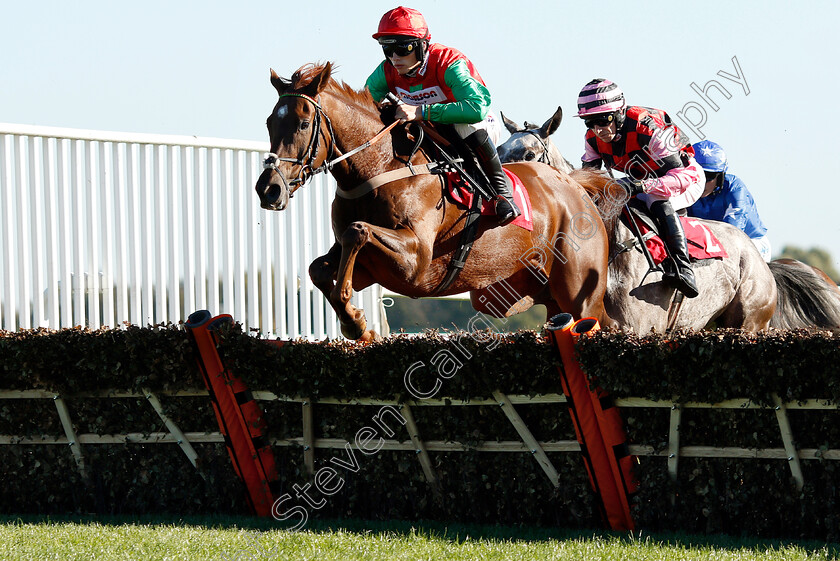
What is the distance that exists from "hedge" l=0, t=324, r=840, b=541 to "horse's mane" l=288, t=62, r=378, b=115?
1.37 m

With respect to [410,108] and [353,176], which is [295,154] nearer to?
[353,176]

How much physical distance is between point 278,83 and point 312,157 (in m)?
0.47

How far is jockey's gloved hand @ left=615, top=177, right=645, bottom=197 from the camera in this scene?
20.5ft

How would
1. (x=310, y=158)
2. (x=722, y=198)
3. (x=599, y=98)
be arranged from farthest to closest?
(x=722, y=198)
(x=599, y=98)
(x=310, y=158)

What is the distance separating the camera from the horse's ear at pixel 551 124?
25.5 ft

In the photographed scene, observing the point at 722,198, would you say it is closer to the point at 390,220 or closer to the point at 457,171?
the point at 457,171

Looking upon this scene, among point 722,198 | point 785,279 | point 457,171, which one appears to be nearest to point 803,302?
point 785,279

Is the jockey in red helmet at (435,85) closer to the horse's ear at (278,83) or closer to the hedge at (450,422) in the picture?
the horse's ear at (278,83)

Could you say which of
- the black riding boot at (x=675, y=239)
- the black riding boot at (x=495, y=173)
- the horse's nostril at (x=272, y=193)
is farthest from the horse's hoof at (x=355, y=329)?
the black riding boot at (x=675, y=239)

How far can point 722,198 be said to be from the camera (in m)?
8.00

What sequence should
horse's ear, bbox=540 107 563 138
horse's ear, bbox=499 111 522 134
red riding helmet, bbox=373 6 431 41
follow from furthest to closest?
horse's ear, bbox=499 111 522 134 → horse's ear, bbox=540 107 563 138 → red riding helmet, bbox=373 6 431 41

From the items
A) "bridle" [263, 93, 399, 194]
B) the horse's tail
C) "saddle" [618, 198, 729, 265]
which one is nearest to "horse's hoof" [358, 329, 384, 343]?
"bridle" [263, 93, 399, 194]

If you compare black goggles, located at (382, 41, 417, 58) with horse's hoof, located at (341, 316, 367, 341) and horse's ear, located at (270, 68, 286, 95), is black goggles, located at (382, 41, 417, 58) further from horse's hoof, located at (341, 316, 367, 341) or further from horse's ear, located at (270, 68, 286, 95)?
horse's hoof, located at (341, 316, 367, 341)

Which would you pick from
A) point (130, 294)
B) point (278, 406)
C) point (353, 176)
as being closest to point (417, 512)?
point (278, 406)
